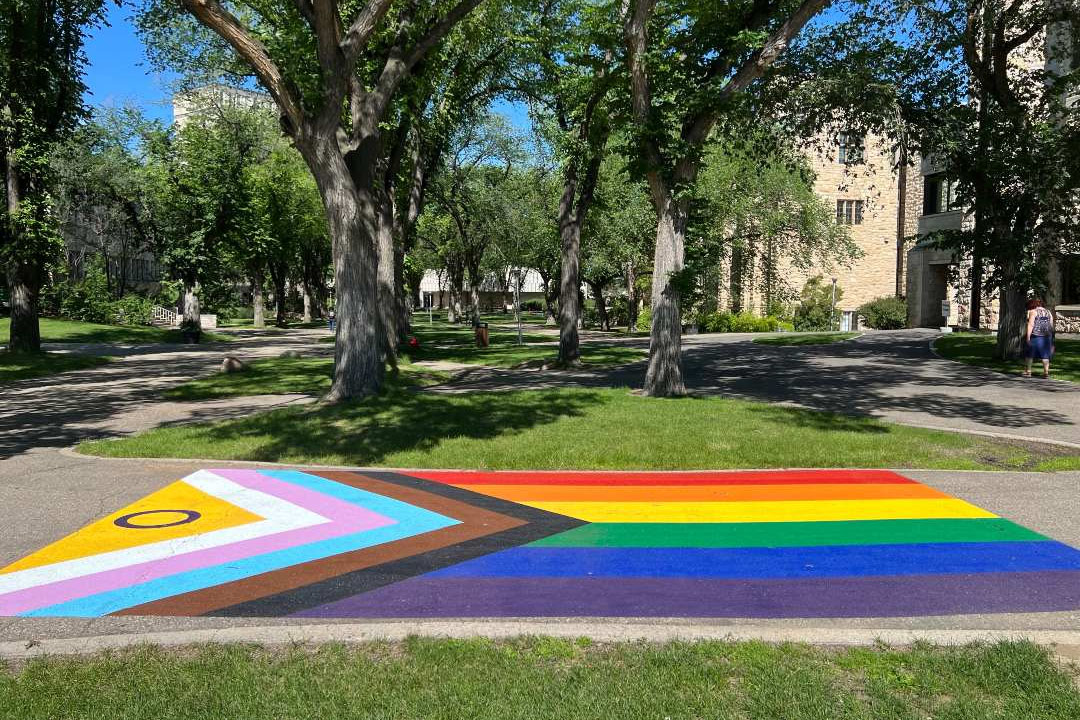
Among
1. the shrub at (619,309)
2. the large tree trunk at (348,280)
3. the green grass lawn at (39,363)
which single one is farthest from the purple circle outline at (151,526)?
the shrub at (619,309)

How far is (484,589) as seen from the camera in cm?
507

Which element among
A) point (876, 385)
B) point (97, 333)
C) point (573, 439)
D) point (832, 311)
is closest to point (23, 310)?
point (97, 333)

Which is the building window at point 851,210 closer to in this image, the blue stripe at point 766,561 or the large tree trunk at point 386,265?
the large tree trunk at point 386,265

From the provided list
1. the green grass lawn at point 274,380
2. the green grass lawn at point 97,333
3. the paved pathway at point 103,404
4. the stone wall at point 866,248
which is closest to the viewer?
the paved pathway at point 103,404

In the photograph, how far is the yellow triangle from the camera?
5852 millimetres

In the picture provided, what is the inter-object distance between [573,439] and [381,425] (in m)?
2.99

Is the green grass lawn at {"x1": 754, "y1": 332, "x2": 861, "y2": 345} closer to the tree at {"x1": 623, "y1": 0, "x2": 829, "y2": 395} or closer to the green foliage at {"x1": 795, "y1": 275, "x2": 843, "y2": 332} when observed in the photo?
the green foliage at {"x1": 795, "y1": 275, "x2": 843, "y2": 332}

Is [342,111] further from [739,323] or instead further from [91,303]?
[91,303]

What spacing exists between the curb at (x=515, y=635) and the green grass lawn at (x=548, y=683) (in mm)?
111

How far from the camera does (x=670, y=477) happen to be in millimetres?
8641

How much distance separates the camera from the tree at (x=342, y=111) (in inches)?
484

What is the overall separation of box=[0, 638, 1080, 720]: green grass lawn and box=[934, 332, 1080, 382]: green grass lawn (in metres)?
15.7

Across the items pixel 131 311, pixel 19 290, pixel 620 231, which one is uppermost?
pixel 620 231

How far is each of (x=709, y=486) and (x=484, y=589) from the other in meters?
3.77
